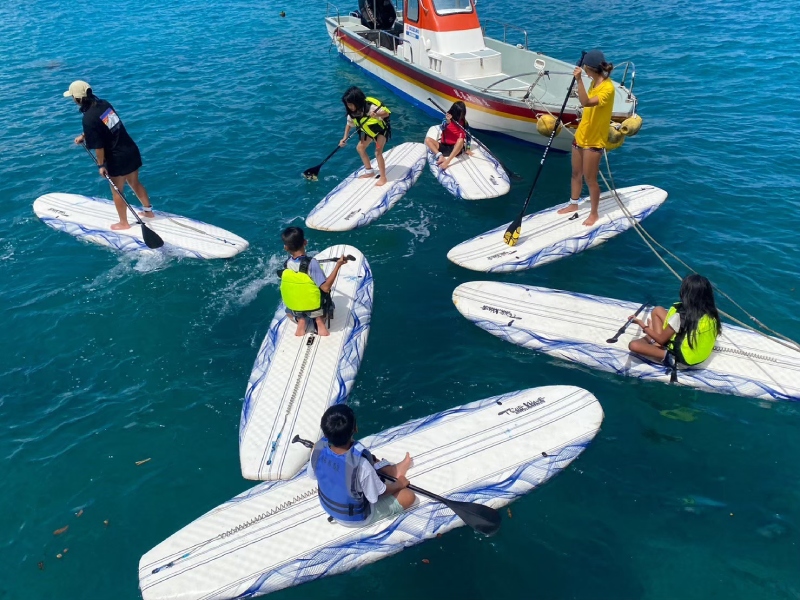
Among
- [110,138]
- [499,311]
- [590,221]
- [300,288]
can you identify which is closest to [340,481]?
[300,288]

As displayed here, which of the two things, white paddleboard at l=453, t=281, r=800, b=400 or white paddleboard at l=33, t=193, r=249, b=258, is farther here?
white paddleboard at l=33, t=193, r=249, b=258

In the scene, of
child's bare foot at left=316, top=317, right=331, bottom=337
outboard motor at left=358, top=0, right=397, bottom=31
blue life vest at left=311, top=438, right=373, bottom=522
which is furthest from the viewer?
outboard motor at left=358, top=0, right=397, bottom=31

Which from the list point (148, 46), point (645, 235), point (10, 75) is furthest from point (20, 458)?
point (148, 46)

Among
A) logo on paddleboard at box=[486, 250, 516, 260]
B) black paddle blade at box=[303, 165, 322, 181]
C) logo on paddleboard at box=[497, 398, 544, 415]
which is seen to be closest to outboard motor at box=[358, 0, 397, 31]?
black paddle blade at box=[303, 165, 322, 181]

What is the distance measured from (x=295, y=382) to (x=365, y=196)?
5.55 metres

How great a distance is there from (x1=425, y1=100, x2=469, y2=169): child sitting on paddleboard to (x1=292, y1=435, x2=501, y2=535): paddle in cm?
874

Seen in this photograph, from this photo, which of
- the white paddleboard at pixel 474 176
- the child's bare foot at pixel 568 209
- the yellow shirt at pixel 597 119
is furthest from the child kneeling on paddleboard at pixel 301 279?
the child's bare foot at pixel 568 209

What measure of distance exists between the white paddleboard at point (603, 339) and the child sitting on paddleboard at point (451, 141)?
478 cm

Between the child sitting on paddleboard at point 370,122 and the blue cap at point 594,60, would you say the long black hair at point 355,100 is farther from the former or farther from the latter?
the blue cap at point 594,60

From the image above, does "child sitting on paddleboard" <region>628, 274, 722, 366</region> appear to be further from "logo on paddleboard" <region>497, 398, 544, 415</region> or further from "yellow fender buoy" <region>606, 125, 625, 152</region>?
"yellow fender buoy" <region>606, 125, 625, 152</region>

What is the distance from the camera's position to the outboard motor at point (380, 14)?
61.1ft

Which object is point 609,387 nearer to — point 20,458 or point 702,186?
point 702,186

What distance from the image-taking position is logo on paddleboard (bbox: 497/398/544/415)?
6.86 meters

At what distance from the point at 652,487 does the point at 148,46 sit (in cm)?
2481
